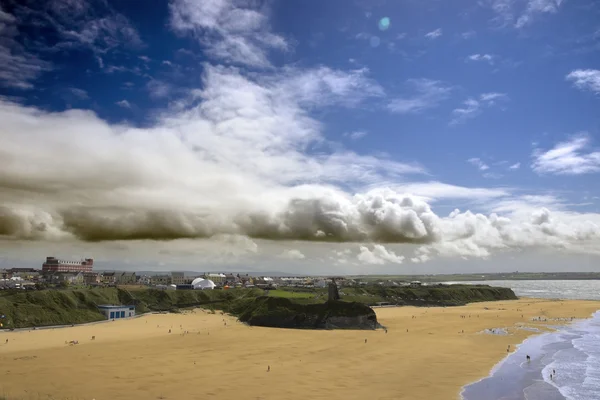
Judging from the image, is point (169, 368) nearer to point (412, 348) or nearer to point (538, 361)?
point (412, 348)

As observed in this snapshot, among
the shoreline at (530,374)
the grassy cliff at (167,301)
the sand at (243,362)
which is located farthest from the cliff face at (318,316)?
the shoreline at (530,374)

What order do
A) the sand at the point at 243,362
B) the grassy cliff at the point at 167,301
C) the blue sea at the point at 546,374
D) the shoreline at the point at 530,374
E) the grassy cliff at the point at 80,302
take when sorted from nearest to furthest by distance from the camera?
1. the sand at the point at 243,362
2. the blue sea at the point at 546,374
3. the shoreline at the point at 530,374
4. the grassy cliff at the point at 80,302
5. the grassy cliff at the point at 167,301

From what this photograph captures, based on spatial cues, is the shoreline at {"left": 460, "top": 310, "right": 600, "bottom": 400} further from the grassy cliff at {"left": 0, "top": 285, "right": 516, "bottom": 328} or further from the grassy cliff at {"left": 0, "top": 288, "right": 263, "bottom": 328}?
the grassy cliff at {"left": 0, "top": 288, "right": 263, "bottom": 328}

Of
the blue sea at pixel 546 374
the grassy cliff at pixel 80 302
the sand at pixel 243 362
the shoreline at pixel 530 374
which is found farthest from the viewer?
the grassy cliff at pixel 80 302

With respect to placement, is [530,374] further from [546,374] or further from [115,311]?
[115,311]

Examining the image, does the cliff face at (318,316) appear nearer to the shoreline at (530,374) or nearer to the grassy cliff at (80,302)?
the shoreline at (530,374)

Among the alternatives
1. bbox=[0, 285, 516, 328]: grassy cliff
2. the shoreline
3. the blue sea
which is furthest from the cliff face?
the blue sea

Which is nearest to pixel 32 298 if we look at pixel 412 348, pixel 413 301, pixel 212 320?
pixel 212 320
